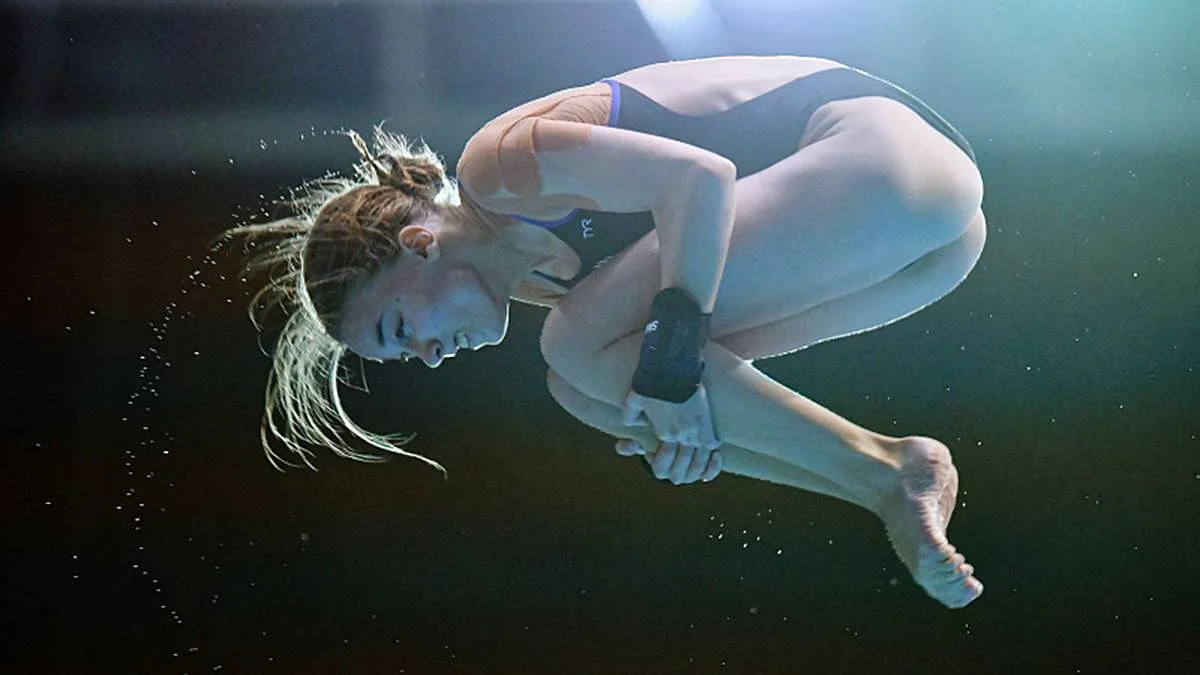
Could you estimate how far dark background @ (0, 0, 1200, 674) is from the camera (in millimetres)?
1566

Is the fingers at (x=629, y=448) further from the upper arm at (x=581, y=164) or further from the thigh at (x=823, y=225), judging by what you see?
the upper arm at (x=581, y=164)

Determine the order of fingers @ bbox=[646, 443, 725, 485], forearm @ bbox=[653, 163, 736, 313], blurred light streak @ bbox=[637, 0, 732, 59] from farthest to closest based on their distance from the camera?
blurred light streak @ bbox=[637, 0, 732, 59] < fingers @ bbox=[646, 443, 725, 485] < forearm @ bbox=[653, 163, 736, 313]

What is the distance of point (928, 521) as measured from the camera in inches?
A: 44.4

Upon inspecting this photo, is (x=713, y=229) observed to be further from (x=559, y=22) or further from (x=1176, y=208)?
(x=1176, y=208)

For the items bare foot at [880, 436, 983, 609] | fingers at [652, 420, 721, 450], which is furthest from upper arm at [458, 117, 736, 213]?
bare foot at [880, 436, 983, 609]

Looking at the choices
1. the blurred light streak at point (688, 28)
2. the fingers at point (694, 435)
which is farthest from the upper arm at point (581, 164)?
the blurred light streak at point (688, 28)

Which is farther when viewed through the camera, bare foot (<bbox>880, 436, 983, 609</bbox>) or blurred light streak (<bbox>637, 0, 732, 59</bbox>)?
blurred light streak (<bbox>637, 0, 732, 59</bbox>)

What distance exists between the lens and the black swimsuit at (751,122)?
119 cm

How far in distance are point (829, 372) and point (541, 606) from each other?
1.66ft

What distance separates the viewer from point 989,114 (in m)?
1.57

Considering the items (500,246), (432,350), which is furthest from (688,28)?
(432,350)

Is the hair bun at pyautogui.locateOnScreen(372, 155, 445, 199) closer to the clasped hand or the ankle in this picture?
the clasped hand

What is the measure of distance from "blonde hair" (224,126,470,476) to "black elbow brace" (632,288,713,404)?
0.27 metres

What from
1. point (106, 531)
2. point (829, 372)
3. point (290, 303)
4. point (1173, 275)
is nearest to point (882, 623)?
point (829, 372)
